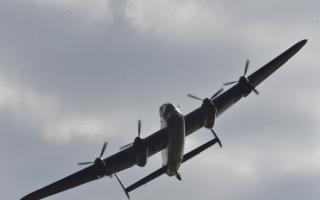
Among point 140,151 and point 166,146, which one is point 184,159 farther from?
point 140,151

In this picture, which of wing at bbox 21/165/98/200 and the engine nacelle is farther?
wing at bbox 21/165/98/200

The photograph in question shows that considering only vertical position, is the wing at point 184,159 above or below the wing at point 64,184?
below

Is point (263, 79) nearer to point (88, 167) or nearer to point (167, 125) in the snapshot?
point (167, 125)

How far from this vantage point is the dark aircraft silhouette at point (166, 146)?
4853 centimetres

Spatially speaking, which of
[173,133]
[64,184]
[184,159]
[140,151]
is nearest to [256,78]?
[184,159]

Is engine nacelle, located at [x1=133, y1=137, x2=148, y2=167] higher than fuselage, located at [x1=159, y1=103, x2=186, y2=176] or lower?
higher

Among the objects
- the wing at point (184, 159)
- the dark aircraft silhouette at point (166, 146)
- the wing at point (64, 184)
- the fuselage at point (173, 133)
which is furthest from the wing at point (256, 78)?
the wing at point (64, 184)

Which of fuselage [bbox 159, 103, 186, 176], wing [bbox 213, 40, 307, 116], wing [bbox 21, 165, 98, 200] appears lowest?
fuselage [bbox 159, 103, 186, 176]

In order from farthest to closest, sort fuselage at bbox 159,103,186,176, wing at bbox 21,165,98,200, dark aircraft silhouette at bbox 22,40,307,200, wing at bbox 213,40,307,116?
wing at bbox 213,40,307,116
wing at bbox 21,165,98,200
dark aircraft silhouette at bbox 22,40,307,200
fuselage at bbox 159,103,186,176

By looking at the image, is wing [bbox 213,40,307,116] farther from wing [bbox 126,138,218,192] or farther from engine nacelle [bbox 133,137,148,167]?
engine nacelle [bbox 133,137,148,167]

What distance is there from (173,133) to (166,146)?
608 cm

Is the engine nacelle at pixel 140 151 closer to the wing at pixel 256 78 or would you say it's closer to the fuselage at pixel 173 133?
the fuselage at pixel 173 133

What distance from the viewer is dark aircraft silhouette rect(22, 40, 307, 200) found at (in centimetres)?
4853

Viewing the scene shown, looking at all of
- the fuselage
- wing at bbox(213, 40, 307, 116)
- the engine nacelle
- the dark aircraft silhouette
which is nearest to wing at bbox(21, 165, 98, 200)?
the dark aircraft silhouette
